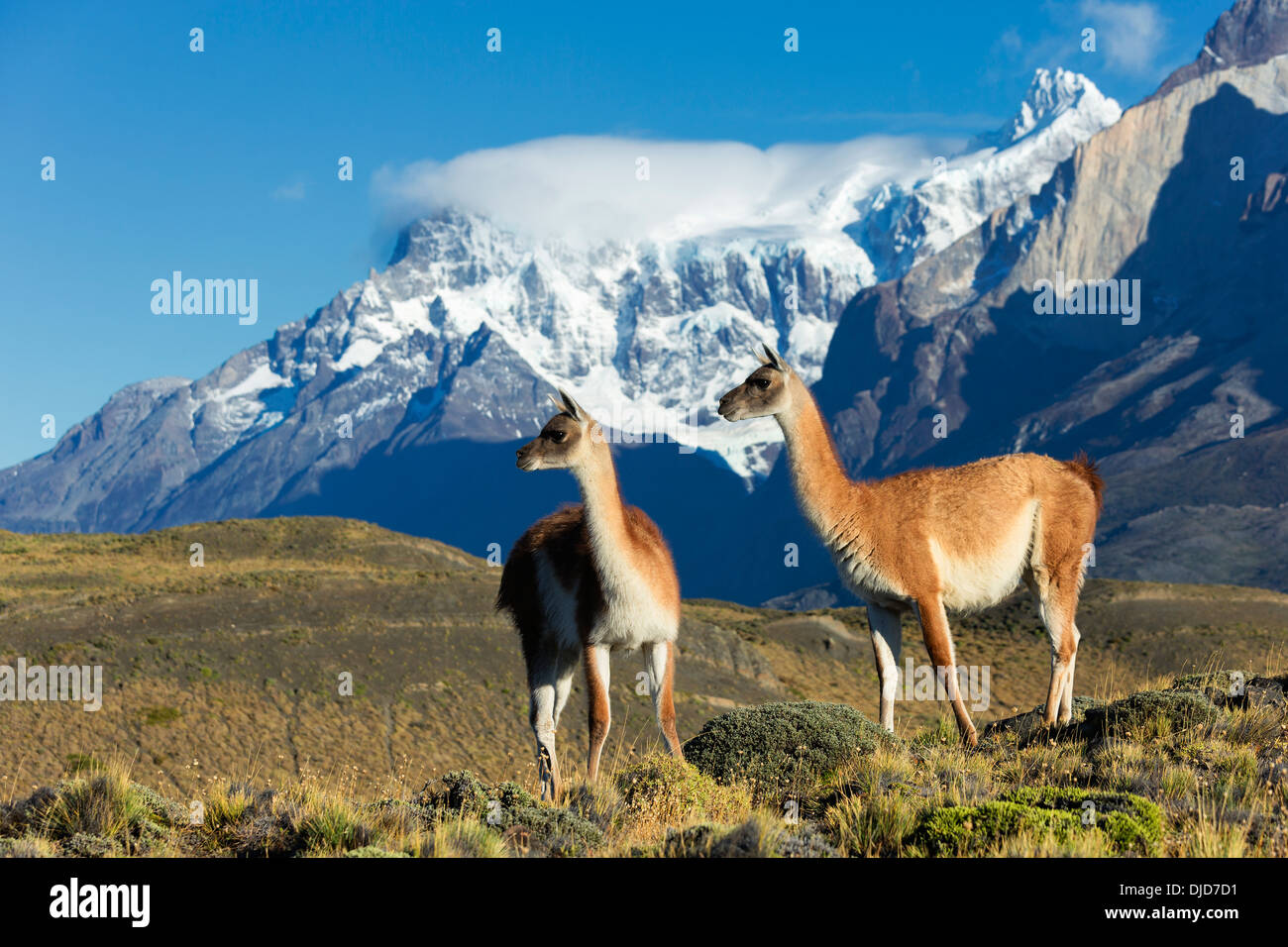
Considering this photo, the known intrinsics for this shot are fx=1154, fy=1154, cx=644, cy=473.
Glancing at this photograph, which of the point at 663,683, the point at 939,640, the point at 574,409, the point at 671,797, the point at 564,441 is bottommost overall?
the point at 671,797

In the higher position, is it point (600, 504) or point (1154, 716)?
point (600, 504)

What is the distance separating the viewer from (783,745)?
492 inches

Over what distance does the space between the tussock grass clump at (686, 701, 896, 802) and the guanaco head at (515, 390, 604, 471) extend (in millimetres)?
3678

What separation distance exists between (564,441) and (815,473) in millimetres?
2538

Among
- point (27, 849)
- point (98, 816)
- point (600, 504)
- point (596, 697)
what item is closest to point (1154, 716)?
point (596, 697)

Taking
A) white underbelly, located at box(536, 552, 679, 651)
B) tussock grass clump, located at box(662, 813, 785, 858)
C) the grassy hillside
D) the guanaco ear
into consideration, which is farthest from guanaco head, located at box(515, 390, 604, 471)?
the grassy hillside

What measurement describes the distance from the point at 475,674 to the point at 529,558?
110 feet

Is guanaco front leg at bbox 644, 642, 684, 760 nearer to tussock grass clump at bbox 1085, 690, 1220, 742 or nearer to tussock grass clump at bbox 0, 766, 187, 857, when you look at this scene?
tussock grass clump at bbox 1085, 690, 1220, 742

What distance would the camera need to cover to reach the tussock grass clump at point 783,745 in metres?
11.6

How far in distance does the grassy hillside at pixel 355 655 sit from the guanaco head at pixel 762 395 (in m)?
8.74

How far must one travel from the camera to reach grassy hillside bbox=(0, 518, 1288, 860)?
111 feet

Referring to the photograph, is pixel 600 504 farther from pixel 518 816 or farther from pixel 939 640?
pixel 939 640
